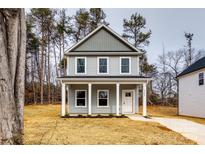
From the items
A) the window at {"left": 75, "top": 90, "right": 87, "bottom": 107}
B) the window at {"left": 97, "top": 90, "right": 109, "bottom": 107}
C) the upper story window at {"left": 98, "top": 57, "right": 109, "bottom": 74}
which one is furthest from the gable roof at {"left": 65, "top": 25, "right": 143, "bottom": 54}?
the window at {"left": 97, "top": 90, "right": 109, "bottom": 107}

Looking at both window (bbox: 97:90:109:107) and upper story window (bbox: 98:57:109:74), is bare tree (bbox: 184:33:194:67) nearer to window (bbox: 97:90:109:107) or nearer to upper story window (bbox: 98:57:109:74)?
upper story window (bbox: 98:57:109:74)

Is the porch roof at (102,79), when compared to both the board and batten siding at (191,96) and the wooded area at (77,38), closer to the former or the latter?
the board and batten siding at (191,96)

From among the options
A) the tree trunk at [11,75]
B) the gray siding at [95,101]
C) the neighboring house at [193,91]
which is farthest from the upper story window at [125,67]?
the tree trunk at [11,75]

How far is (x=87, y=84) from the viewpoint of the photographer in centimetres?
1853

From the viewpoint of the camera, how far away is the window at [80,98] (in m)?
18.5

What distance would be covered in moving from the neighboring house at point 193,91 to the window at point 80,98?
24.3 ft

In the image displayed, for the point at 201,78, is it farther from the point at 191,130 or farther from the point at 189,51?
the point at 189,51

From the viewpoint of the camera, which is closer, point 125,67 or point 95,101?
point 125,67

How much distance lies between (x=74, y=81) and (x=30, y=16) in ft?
53.6

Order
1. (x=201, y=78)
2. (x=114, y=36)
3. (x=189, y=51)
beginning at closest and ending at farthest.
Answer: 1. (x=201, y=78)
2. (x=114, y=36)
3. (x=189, y=51)

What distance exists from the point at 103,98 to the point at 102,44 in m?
3.72

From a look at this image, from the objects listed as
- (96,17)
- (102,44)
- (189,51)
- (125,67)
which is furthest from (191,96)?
(96,17)

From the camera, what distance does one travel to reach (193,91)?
18.8 meters
